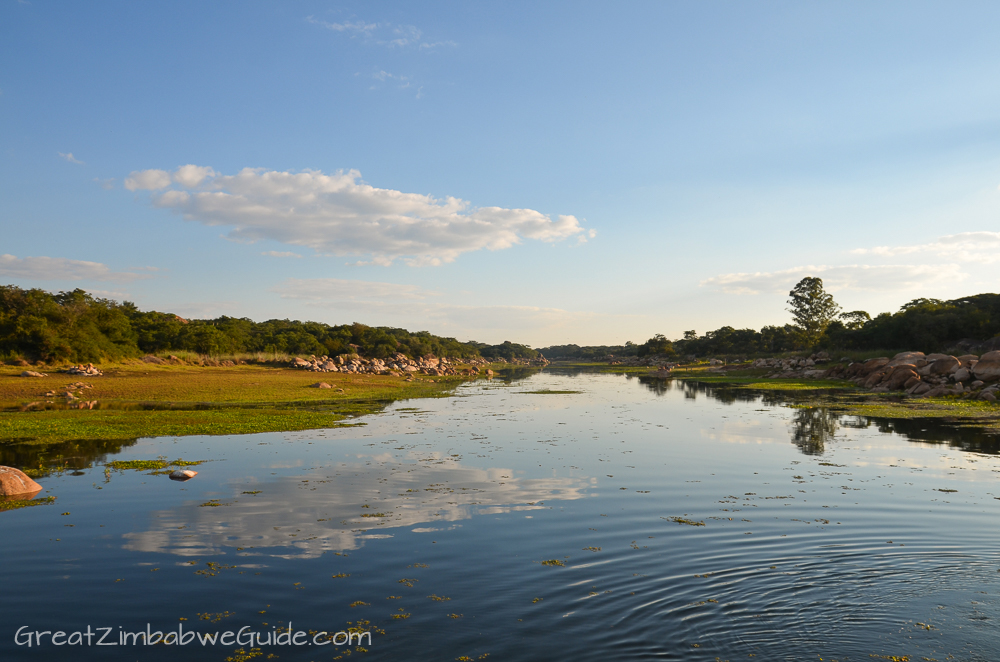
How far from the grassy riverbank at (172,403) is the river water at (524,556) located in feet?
22.0

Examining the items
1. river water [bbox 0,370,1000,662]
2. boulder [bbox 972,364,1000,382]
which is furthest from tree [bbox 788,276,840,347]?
river water [bbox 0,370,1000,662]

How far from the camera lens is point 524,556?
34.4 feet

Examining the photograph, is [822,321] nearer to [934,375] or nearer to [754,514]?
[934,375]

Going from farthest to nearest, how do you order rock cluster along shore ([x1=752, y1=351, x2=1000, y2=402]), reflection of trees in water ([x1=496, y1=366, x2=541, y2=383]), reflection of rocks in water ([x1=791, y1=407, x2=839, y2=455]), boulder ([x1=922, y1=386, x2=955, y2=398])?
reflection of trees in water ([x1=496, y1=366, x2=541, y2=383]) < boulder ([x1=922, y1=386, x2=955, y2=398]) < rock cluster along shore ([x1=752, y1=351, x2=1000, y2=402]) < reflection of rocks in water ([x1=791, y1=407, x2=839, y2=455])

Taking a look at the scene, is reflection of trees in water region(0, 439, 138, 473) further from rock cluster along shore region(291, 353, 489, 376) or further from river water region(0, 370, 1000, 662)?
rock cluster along shore region(291, 353, 489, 376)

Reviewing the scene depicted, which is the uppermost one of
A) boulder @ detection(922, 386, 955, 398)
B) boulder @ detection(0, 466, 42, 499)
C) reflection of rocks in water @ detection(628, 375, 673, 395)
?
boulder @ detection(922, 386, 955, 398)

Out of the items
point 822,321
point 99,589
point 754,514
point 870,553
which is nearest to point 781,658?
point 870,553

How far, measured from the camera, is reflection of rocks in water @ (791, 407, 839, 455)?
2422cm

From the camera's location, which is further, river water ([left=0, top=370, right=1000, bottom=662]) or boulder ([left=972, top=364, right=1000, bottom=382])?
boulder ([left=972, top=364, right=1000, bottom=382])

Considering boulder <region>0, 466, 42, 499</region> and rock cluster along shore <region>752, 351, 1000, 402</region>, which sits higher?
rock cluster along shore <region>752, 351, 1000, 402</region>

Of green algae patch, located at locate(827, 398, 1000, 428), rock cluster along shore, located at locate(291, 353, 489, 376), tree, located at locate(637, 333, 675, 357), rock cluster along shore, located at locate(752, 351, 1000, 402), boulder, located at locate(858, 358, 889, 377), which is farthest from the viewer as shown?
A: tree, located at locate(637, 333, 675, 357)

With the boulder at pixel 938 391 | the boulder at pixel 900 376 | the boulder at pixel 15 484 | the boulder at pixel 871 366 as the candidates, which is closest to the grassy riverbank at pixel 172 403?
the boulder at pixel 15 484

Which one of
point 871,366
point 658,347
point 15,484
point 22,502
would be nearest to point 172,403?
point 15,484

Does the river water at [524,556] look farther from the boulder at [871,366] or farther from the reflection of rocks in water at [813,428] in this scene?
the boulder at [871,366]
